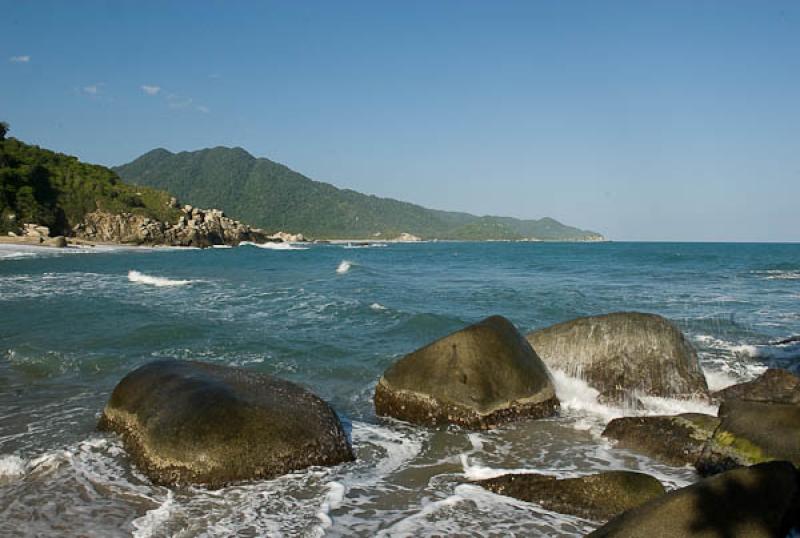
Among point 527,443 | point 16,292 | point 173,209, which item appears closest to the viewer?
point 527,443

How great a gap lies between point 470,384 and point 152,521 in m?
4.65

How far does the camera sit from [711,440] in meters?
6.59

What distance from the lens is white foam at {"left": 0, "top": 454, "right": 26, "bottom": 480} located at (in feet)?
21.1

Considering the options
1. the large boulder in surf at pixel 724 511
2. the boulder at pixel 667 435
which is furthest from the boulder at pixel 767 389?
the large boulder in surf at pixel 724 511

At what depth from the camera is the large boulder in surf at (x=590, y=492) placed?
554 centimetres

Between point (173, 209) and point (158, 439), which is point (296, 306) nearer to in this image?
point (158, 439)

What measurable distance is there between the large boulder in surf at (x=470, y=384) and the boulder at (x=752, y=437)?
2.69 meters

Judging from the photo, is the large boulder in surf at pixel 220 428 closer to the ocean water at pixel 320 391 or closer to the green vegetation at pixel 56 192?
the ocean water at pixel 320 391

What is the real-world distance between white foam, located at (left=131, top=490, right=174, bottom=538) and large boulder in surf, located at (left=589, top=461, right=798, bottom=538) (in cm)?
378

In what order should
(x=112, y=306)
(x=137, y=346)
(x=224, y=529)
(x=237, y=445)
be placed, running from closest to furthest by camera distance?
(x=224, y=529)
(x=237, y=445)
(x=137, y=346)
(x=112, y=306)

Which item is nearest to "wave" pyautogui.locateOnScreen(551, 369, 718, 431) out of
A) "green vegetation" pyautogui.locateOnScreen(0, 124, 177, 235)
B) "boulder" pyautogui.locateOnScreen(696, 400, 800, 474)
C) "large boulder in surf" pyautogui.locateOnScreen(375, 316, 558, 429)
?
"large boulder in surf" pyautogui.locateOnScreen(375, 316, 558, 429)

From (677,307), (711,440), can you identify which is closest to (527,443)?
(711,440)

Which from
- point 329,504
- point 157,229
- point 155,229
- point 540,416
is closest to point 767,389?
point 540,416

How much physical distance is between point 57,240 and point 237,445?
73018mm
